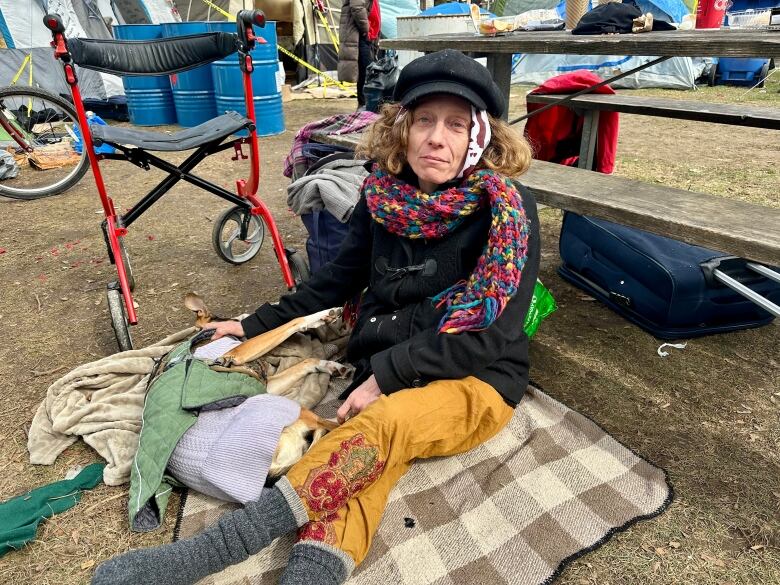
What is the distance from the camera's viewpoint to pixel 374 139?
6.69 ft

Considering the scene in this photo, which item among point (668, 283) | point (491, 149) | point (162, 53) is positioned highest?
point (162, 53)

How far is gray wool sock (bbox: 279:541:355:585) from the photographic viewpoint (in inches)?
57.4

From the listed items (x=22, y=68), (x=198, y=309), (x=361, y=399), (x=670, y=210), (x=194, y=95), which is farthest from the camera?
(x=22, y=68)

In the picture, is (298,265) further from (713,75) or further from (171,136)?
(713,75)

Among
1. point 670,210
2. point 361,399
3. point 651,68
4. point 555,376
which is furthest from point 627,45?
point 651,68

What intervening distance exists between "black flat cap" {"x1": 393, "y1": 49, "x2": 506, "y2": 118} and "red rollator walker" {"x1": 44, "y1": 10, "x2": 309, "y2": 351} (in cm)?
129

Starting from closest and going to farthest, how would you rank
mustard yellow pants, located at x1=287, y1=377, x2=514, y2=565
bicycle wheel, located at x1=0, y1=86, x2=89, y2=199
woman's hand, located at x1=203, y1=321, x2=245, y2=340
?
mustard yellow pants, located at x1=287, y1=377, x2=514, y2=565 < woman's hand, located at x1=203, y1=321, x2=245, y2=340 < bicycle wheel, located at x1=0, y1=86, x2=89, y2=199

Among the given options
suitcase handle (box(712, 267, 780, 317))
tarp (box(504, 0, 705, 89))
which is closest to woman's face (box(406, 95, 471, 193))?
suitcase handle (box(712, 267, 780, 317))

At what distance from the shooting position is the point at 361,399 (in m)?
1.82

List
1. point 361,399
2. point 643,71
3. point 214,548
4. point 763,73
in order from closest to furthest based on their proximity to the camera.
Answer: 1. point 214,548
2. point 361,399
3. point 763,73
4. point 643,71

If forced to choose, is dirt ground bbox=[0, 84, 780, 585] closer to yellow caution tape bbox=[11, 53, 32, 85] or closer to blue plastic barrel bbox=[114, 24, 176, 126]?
blue plastic barrel bbox=[114, 24, 176, 126]

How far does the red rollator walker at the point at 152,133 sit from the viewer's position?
2.55 m

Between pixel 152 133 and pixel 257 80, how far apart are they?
420 cm

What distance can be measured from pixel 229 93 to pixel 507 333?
6.06 meters
